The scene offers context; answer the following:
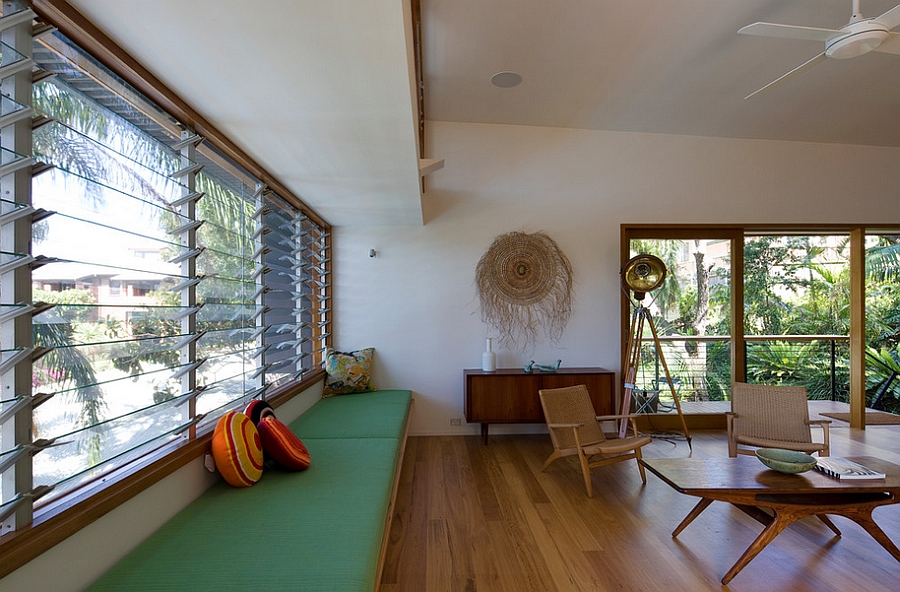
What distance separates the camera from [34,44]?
1.38 m

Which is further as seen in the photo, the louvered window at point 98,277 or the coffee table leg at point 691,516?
the coffee table leg at point 691,516

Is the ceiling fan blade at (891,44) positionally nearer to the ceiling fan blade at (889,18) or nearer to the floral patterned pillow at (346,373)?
the ceiling fan blade at (889,18)

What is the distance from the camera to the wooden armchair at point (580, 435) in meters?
3.31

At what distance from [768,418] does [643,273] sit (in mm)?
1542

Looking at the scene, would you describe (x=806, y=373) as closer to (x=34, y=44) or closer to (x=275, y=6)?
(x=275, y=6)

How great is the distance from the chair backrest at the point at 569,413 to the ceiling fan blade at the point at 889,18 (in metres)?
2.76

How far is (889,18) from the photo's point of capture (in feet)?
7.32

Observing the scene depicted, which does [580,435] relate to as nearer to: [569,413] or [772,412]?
[569,413]

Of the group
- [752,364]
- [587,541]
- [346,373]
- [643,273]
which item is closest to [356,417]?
[346,373]

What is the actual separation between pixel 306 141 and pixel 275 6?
1.13 m

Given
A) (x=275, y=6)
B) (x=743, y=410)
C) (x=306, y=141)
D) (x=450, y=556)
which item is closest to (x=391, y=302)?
(x=306, y=141)

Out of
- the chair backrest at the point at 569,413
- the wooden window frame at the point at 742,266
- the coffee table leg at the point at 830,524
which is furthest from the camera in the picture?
the wooden window frame at the point at 742,266

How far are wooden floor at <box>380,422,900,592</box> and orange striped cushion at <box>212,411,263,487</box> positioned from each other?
0.82 meters

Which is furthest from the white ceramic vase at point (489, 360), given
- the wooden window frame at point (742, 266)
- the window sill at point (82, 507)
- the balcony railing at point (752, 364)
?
the window sill at point (82, 507)
